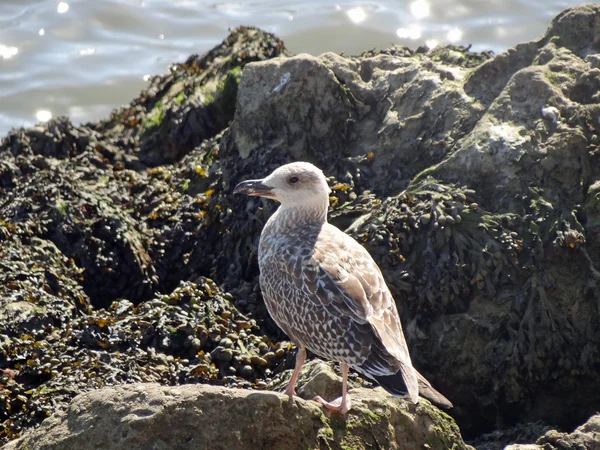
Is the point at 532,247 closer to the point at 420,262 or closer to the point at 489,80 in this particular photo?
the point at 420,262

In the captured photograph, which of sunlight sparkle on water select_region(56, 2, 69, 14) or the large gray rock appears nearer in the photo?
the large gray rock

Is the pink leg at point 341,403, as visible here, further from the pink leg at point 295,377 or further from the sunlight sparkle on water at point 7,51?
the sunlight sparkle on water at point 7,51

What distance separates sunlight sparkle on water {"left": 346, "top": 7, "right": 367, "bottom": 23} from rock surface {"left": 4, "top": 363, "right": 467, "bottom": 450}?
393 inches

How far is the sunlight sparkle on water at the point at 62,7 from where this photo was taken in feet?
46.5

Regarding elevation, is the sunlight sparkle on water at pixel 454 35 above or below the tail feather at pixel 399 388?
above

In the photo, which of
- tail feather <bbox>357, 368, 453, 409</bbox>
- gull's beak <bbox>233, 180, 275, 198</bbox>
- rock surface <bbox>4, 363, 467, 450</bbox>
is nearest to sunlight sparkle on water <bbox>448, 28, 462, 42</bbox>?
gull's beak <bbox>233, 180, 275, 198</bbox>

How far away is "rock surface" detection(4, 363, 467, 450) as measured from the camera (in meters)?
4.00

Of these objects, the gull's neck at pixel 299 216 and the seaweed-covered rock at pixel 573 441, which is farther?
the gull's neck at pixel 299 216

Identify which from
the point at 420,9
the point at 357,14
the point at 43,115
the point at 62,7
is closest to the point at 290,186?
the point at 43,115

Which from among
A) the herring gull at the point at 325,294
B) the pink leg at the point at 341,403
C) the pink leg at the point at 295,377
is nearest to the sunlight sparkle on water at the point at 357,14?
the herring gull at the point at 325,294

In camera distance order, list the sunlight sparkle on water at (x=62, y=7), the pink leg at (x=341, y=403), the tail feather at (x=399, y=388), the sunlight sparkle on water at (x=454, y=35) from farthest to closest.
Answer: the sunlight sparkle on water at (x=62, y=7) < the sunlight sparkle on water at (x=454, y=35) < the pink leg at (x=341, y=403) < the tail feather at (x=399, y=388)

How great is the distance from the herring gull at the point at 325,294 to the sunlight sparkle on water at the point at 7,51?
9.33 meters

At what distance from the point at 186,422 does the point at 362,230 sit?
2.75m

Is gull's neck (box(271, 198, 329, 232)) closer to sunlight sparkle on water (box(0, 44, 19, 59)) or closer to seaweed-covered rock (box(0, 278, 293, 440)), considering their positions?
seaweed-covered rock (box(0, 278, 293, 440))
